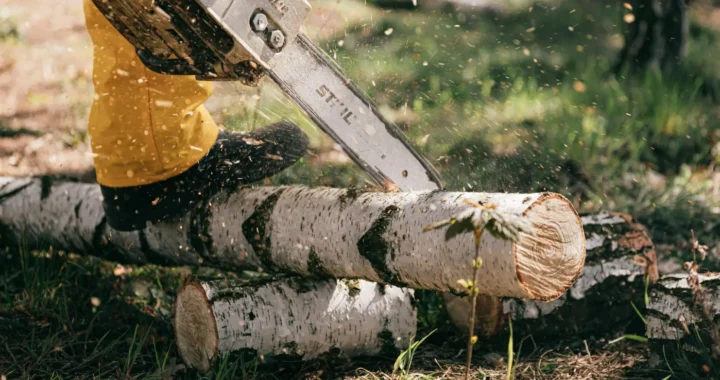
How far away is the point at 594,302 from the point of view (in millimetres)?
2678

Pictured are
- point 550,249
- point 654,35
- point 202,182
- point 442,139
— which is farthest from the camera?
point 654,35

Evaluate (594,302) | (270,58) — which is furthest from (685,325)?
(270,58)

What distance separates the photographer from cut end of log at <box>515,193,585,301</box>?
190 cm

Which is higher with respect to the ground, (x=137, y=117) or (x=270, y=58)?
(x=270, y=58)

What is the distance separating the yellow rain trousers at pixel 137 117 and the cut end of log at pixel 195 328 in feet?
1.68

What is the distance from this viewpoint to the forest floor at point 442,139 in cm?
253

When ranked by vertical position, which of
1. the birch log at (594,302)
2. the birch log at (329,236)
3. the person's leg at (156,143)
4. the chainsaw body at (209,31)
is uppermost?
the chainsaw body at (209,31)

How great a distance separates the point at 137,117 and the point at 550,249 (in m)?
1.42

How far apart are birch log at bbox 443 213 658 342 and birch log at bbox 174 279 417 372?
27cm

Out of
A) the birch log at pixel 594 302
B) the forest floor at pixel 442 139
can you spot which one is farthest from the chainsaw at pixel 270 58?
the birch log at pixel 594 302

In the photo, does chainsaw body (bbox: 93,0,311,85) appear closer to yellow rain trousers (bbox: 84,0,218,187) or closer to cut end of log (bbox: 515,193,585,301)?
yellow rain trousers (bbox: 84,0,218,187)

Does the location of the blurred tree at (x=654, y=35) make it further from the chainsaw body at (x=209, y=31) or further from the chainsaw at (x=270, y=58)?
the chainsaw body at (x=209, y=31)

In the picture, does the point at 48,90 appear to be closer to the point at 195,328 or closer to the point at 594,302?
the point at 195,328

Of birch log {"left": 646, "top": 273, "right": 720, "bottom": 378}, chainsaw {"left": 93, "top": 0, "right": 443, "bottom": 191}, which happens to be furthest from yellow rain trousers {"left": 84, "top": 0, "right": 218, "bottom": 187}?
birch log {"left": 646, "top": 273, "right": 720, "bottom": 378}
